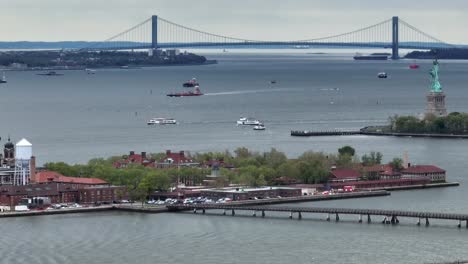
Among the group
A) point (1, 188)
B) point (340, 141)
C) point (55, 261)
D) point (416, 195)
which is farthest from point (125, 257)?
point (340, 141)

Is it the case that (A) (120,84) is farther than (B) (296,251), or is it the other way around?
(A) (120,84)

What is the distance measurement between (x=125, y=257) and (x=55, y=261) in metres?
1.30

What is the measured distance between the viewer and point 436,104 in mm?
66750

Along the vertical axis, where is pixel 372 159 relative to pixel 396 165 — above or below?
above

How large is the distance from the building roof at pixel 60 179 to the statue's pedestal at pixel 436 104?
24.8m

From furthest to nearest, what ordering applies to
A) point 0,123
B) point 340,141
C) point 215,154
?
point 0,123 < point 340,141 < point 215,154

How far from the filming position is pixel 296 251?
3362cm

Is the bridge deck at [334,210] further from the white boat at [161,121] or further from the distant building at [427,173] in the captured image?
the white boat at [161,121]

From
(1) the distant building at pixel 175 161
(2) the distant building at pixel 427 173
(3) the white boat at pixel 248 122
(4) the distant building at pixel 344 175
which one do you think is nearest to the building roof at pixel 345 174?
(4) the distant building at pixel 344 175

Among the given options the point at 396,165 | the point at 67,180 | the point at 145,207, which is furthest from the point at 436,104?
the point at 145,207

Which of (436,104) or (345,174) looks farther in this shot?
(436,104)

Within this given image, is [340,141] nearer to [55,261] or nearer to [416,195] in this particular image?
[416,195]

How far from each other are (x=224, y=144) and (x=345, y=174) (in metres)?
11.4

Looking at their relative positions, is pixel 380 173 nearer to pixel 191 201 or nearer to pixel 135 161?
pixel 135 161
